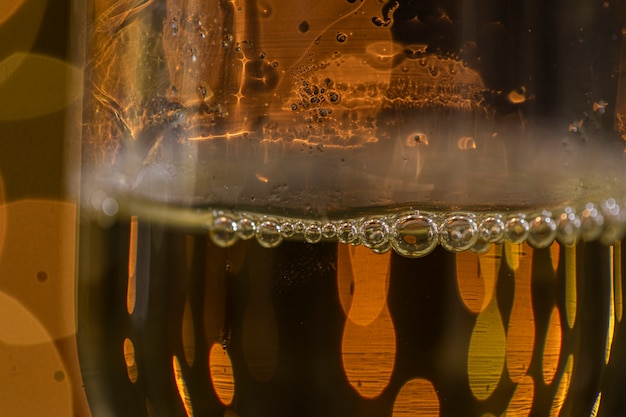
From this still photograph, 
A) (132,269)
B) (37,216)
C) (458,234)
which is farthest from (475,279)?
(37,216)

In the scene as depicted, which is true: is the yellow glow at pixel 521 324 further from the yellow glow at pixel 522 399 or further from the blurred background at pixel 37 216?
the blurred background at pixel 37 216

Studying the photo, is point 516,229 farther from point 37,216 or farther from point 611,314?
point 37,216

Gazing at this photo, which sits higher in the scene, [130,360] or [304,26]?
[304,26]

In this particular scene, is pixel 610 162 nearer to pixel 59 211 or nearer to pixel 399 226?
pixel 399 226

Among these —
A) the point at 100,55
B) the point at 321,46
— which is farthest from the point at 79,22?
the point at 321,46

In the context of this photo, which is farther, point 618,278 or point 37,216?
point 37,216

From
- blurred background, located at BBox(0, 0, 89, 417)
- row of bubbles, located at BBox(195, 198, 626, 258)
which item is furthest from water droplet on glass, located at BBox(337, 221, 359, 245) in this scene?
blurred background, located at BBox(0, 0, 89, 417)

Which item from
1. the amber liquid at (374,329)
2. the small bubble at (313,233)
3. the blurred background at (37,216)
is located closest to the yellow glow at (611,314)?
the amber liquid at (374,329)
